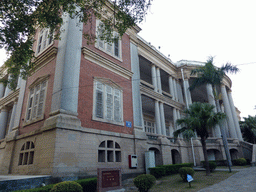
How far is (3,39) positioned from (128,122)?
981cm

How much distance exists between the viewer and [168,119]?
2934 centimetres

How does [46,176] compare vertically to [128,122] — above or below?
below

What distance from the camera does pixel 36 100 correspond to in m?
13.8

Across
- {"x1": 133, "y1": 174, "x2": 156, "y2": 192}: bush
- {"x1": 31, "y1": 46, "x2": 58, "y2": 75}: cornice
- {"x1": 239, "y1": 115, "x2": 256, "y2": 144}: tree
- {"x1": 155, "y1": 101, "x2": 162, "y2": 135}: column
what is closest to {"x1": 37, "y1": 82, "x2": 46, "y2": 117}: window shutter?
{"x1": 31, "y1": 46, "x2": 58, "y2": 75}: cornice

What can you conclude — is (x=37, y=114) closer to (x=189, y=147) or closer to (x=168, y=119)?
(x=189, y=147)

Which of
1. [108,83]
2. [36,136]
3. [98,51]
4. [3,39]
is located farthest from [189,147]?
[3,39]

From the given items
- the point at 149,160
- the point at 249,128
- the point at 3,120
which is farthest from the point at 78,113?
the point at 249,128

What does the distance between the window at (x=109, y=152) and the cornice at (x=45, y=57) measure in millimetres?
7117

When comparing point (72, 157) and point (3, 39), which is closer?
point (3, 39)

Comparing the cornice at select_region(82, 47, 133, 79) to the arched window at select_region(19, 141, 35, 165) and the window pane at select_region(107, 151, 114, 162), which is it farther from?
the arched window at select_region(19, 141, 35, 165)

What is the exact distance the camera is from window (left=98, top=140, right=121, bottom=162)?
12590 millimetres

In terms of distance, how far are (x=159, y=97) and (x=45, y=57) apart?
1335 centimetres

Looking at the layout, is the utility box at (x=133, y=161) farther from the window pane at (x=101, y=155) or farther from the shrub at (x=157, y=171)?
the window pane at (x=101, y=155)

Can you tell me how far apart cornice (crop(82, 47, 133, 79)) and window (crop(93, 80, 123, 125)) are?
144 cm
